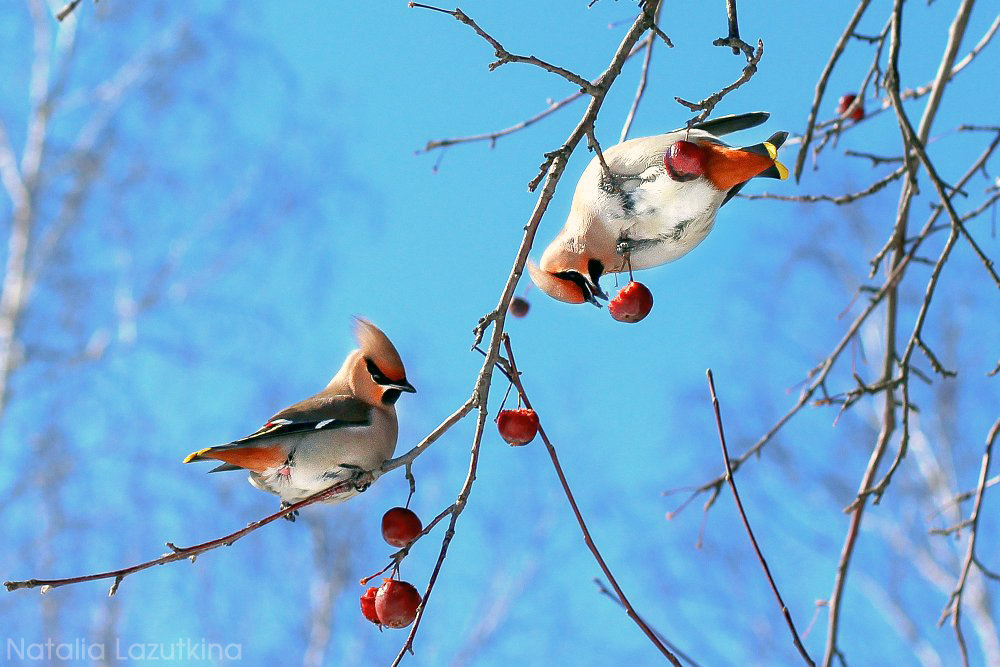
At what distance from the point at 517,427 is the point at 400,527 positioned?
0.22 meters

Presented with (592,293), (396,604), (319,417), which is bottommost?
(396,604)

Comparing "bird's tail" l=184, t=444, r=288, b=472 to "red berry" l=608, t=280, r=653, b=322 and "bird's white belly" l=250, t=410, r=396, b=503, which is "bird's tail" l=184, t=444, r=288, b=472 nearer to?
"bird's white belly" l=250, t=410, r=396, b=503

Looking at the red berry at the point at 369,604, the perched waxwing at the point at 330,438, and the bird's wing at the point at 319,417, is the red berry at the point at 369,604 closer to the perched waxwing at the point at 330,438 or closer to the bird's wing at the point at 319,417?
the perched waxwing at the point at 330,438

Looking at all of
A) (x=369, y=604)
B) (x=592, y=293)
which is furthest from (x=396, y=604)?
(x=592, y=293)

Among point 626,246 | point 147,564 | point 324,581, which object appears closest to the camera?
point 147,564

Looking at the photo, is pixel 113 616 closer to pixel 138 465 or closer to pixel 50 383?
pixel 138 465

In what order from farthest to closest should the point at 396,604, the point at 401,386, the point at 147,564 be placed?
the point at 401,386 → the point at 396,604 → the point at 147,564

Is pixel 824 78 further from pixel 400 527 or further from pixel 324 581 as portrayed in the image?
pixel 324 581

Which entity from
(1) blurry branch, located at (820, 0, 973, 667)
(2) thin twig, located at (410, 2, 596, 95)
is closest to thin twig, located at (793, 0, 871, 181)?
(1) blurry branch, located at (820, 0, 973, 667)

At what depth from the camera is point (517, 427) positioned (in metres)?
1.61

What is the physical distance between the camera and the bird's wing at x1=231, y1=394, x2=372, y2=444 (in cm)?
187

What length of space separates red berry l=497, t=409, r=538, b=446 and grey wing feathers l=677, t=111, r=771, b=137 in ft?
2.98

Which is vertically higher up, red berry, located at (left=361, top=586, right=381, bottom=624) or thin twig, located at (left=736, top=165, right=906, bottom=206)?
thin twig, located at (left=736, top=165, right=906, bottom=206)

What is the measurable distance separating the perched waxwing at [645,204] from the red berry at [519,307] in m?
0.07
